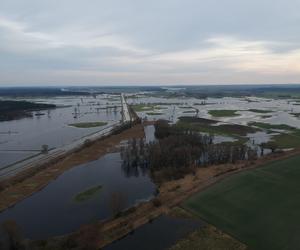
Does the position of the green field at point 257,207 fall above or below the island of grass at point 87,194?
above

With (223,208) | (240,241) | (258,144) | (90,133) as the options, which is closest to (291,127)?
(258,144)

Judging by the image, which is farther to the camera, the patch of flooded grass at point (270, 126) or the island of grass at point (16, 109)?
the island of grass at point (16, 109)

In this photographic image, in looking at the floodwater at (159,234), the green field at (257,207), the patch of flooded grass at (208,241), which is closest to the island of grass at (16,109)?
the green field at (257,207)

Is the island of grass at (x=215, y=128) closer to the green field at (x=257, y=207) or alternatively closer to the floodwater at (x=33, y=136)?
the floodwater at (x=33, y=136)

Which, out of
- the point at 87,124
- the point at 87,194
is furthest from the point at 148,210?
the point at 87,124

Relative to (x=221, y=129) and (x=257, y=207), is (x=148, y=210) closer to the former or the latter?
(x=257, y=207)

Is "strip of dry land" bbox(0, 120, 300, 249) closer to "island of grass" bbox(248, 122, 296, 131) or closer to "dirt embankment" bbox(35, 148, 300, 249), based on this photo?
"dirt embankment" bbox(35, 148, 300, 249)
